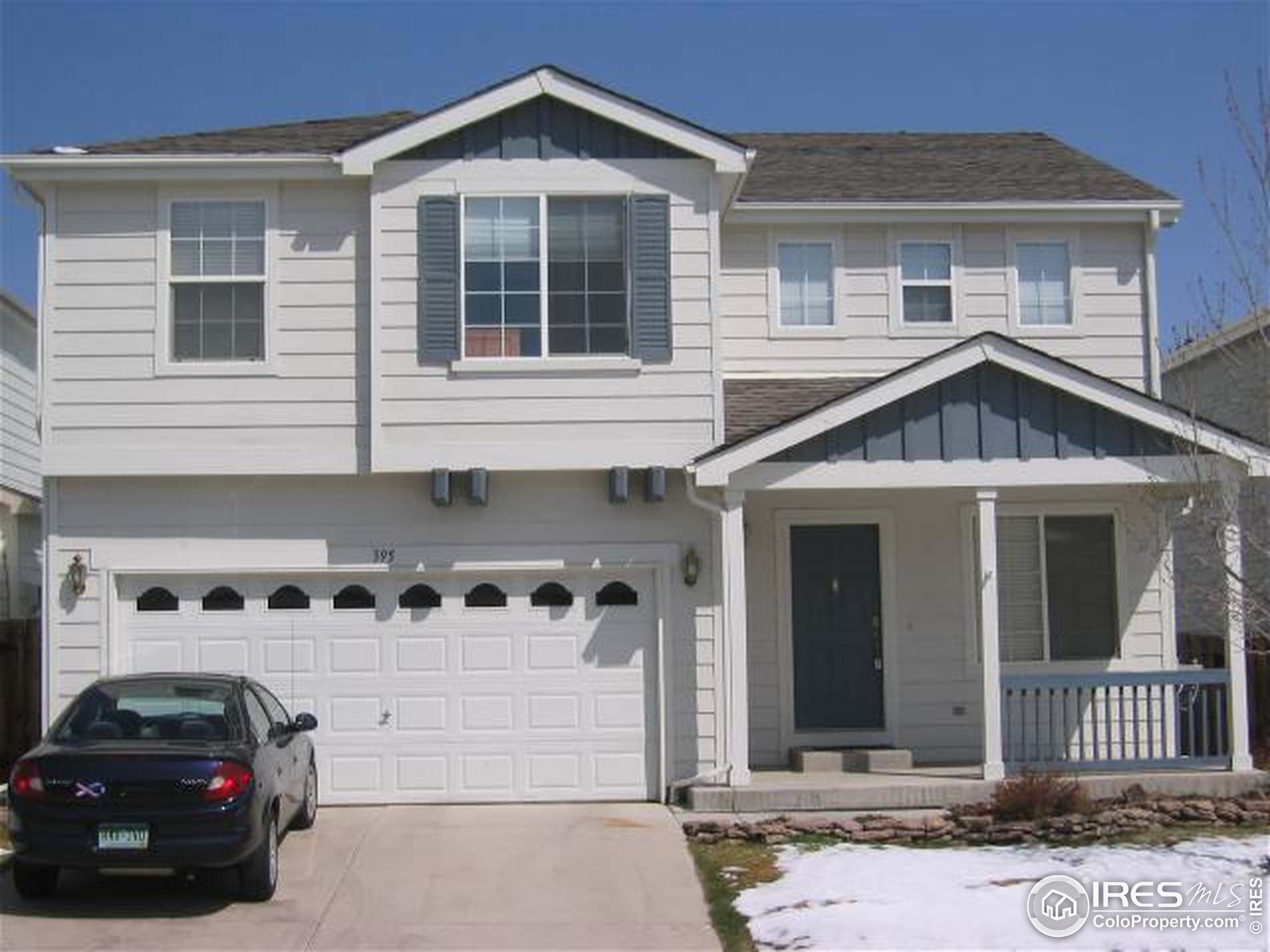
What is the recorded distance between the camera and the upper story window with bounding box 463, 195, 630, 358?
13648 millimetres

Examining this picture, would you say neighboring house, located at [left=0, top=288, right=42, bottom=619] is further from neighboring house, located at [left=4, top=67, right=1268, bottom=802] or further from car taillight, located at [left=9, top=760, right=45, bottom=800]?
car taillight, located at [left=9, top=760, right=45, bottom=800]

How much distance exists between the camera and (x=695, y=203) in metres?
13.8

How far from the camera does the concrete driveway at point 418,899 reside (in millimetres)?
8891

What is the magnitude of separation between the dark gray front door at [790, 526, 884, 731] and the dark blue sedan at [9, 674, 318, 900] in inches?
261

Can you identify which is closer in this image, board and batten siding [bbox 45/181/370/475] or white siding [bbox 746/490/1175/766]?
board and batten siding [bbox 45/181/370/475]

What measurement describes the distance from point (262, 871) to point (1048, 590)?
29.2ft

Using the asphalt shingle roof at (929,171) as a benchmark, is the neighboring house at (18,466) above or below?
below

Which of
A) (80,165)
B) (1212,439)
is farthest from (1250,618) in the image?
(80,165)

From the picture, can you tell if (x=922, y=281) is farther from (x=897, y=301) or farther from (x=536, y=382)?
(x=536, y=382)

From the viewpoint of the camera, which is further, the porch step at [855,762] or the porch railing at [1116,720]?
the porch step at [855,762]

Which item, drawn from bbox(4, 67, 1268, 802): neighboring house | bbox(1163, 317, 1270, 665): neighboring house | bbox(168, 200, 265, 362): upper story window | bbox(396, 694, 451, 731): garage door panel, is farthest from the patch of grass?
bbox(168, 200, 265, 362): upper story window

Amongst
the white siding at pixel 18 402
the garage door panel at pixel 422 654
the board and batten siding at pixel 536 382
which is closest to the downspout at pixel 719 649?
the board and batten siding at pixel 536 382

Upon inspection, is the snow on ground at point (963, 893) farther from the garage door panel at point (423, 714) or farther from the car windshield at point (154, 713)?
the garage door panel at point (423, 714)

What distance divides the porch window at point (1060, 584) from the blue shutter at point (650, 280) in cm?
429
